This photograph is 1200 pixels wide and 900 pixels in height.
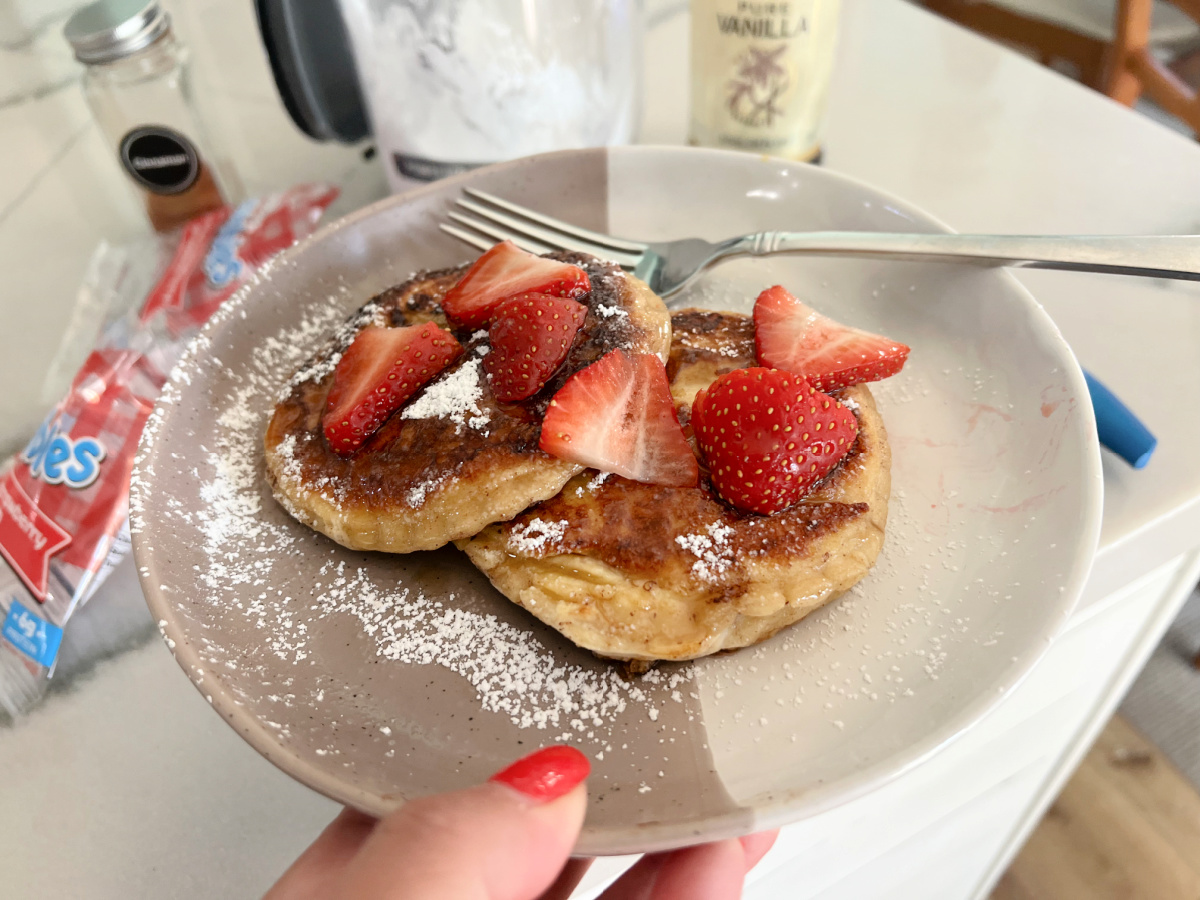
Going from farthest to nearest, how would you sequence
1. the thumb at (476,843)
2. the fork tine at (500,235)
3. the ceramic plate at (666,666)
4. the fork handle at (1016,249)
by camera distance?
the fork tine at (500,235) → the fork handle at (1016,249) → the ceramic plate at (666,666) → the thumb at (476,843)

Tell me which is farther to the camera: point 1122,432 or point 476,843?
point 1122,432

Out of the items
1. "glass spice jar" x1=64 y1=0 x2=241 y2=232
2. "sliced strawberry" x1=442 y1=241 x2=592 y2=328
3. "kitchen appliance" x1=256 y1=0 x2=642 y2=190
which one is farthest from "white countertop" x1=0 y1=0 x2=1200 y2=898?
"sliced strawberry" x1=442 y1=241 x2=592 y2=328

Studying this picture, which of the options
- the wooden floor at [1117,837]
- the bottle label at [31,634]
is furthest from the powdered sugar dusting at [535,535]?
the wooden floor at [1117,837]

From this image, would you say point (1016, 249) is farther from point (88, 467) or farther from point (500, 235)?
point (88, 467)

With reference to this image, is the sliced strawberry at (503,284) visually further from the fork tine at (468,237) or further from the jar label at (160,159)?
the jar label at (160,159)

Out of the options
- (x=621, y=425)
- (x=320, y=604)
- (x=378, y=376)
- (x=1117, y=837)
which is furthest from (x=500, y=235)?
(x=1117, y=837)

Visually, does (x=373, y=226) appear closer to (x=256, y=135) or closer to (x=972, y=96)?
(x=256, y=135)

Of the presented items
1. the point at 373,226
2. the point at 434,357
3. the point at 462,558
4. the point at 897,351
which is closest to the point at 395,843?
the point at 462,558
